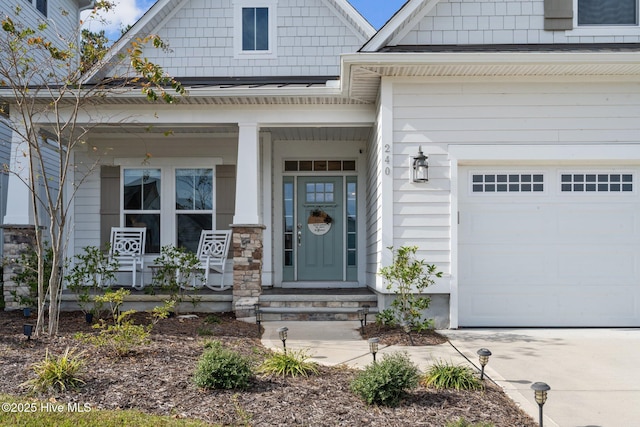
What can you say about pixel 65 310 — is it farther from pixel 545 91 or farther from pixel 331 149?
pixel 545 91

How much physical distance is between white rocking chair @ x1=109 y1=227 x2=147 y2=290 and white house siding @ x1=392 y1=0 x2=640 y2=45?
18.2 feet

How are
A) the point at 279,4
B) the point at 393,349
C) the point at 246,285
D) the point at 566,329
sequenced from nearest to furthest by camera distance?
the point at 393,349 → the point at 566,329 → the point at 246,285 → the point at 279,4

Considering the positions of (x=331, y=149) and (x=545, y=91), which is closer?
(x=545, y=91)

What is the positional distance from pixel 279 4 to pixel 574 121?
547cm

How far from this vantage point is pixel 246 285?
26.8 ft

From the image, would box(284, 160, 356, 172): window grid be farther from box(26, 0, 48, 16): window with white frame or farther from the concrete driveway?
box(26, 0, 48, 16): window with white frame

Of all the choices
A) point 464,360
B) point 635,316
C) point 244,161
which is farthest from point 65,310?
point 635,316

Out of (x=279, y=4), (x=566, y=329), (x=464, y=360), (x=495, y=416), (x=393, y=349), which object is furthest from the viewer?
(x=279, y=4)

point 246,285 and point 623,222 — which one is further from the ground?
point 623,222

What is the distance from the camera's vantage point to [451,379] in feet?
14.4

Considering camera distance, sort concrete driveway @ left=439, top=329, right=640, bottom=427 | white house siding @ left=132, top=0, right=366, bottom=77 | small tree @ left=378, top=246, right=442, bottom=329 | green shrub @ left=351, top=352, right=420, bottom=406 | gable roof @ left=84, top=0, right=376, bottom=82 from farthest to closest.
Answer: white house siding @ left=132, top=0, right=366, bottom=77
gable roof @ left=84, top=0, right=376, bottom=82
small tree @ left=378, top=246, right=442, bottom=329
concrete driveway @ left=439, top=329, right=640, bottom=427
green shrub @ left=351, top=352, right=420, bottom=406

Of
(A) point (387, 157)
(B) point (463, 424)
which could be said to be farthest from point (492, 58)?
(B) point (463, 424)

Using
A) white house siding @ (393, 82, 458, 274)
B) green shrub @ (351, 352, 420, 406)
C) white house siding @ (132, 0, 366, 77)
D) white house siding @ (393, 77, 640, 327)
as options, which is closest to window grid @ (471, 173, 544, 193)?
white house siding @ (393, 77, 640, 327)

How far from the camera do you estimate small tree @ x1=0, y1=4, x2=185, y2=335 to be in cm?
594
